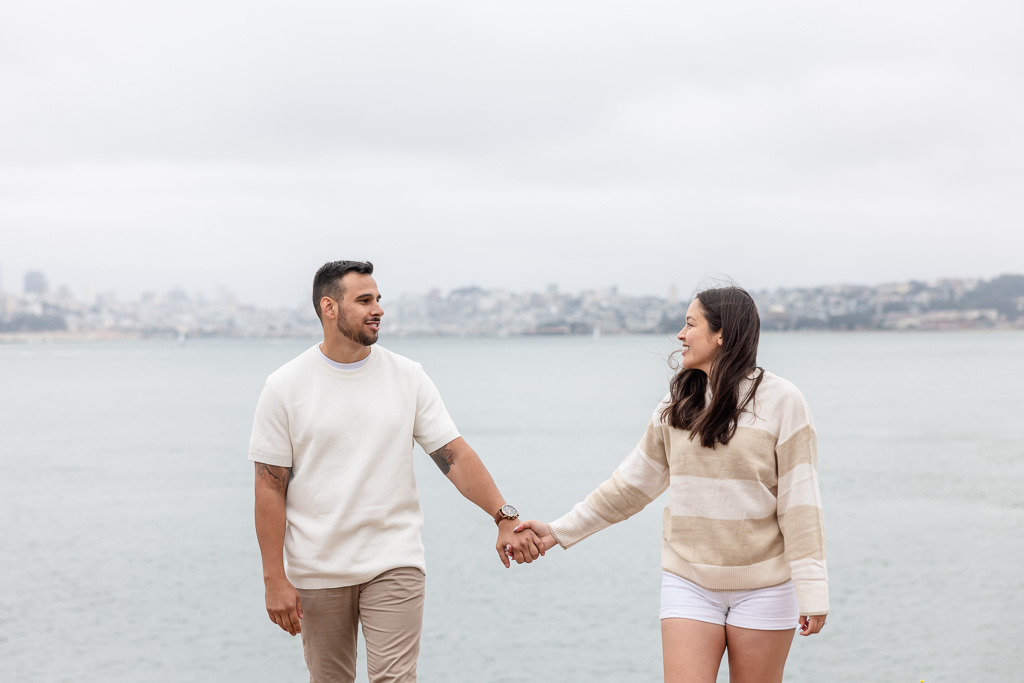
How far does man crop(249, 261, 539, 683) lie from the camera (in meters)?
4.20

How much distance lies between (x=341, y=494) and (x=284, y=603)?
0.54 meters

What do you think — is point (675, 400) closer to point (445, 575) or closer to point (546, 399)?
point (445, 575)

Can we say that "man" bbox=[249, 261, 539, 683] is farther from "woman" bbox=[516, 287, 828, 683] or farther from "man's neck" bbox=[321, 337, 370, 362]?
"woman" bbox=[516, 287, 828, 683]

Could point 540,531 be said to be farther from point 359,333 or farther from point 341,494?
point 359,333

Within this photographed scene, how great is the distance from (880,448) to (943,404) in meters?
29.4

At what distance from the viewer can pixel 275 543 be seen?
4.16m

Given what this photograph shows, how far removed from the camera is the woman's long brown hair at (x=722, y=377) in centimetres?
377

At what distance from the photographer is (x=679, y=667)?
12.2 ft

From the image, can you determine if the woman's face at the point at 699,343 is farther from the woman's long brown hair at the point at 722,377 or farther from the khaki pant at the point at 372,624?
the khaki pant at the point at 372,624

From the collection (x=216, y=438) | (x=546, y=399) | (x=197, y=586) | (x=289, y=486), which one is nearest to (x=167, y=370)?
(x=546, y=399)

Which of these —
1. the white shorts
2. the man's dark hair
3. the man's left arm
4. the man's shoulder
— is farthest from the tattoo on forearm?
the white shorts

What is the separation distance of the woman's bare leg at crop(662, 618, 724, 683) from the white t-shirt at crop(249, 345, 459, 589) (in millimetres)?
1235

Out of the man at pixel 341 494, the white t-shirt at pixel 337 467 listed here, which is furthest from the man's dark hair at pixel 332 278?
the white t-shirt at pixel 337 467

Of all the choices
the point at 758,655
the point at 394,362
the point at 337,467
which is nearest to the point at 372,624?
the point at 337,467
